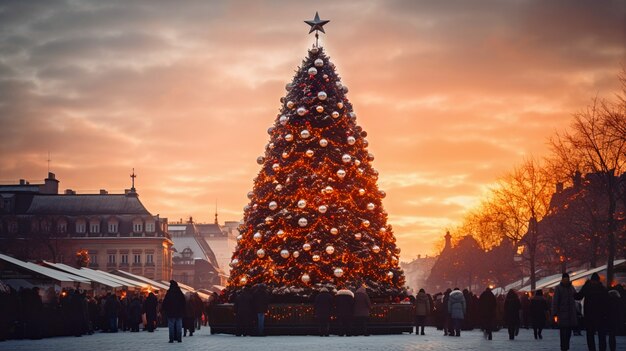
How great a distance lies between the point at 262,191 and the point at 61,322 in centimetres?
819

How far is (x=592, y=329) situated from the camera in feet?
69.9

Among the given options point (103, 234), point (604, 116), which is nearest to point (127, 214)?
point (103, 234)

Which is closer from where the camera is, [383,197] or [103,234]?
[383,197]

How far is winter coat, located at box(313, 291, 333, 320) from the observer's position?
32.9 metres

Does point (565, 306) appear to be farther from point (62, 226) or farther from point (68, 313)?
point (62, 226)

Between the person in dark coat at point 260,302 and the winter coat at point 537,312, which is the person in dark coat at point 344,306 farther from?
the winter coat at point 537,312

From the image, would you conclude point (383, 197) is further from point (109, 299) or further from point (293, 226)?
point (109, 299)

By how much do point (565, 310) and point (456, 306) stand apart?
1315 centimetres

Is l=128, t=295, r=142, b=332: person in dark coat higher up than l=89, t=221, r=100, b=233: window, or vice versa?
l=89, t=221, r=100, b=233: window

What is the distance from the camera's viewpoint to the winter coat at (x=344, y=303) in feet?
107

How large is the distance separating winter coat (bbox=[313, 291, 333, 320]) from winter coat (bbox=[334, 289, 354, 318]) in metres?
0.28

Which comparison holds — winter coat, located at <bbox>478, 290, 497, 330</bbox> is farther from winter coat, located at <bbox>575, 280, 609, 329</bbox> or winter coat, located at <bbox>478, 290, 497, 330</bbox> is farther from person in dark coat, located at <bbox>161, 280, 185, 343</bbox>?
winter coat, located at <bbox>575, 280, 609, 329</bbox>

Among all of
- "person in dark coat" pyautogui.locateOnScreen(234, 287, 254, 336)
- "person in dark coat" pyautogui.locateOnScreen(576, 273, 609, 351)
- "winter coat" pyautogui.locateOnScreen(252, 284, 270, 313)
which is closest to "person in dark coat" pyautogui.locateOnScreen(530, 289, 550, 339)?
"winter coat" pyautogui.locateOnScreen(252, 284, 270, 313)

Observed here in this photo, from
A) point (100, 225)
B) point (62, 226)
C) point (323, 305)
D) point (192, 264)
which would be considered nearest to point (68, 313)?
point (323, 305)
